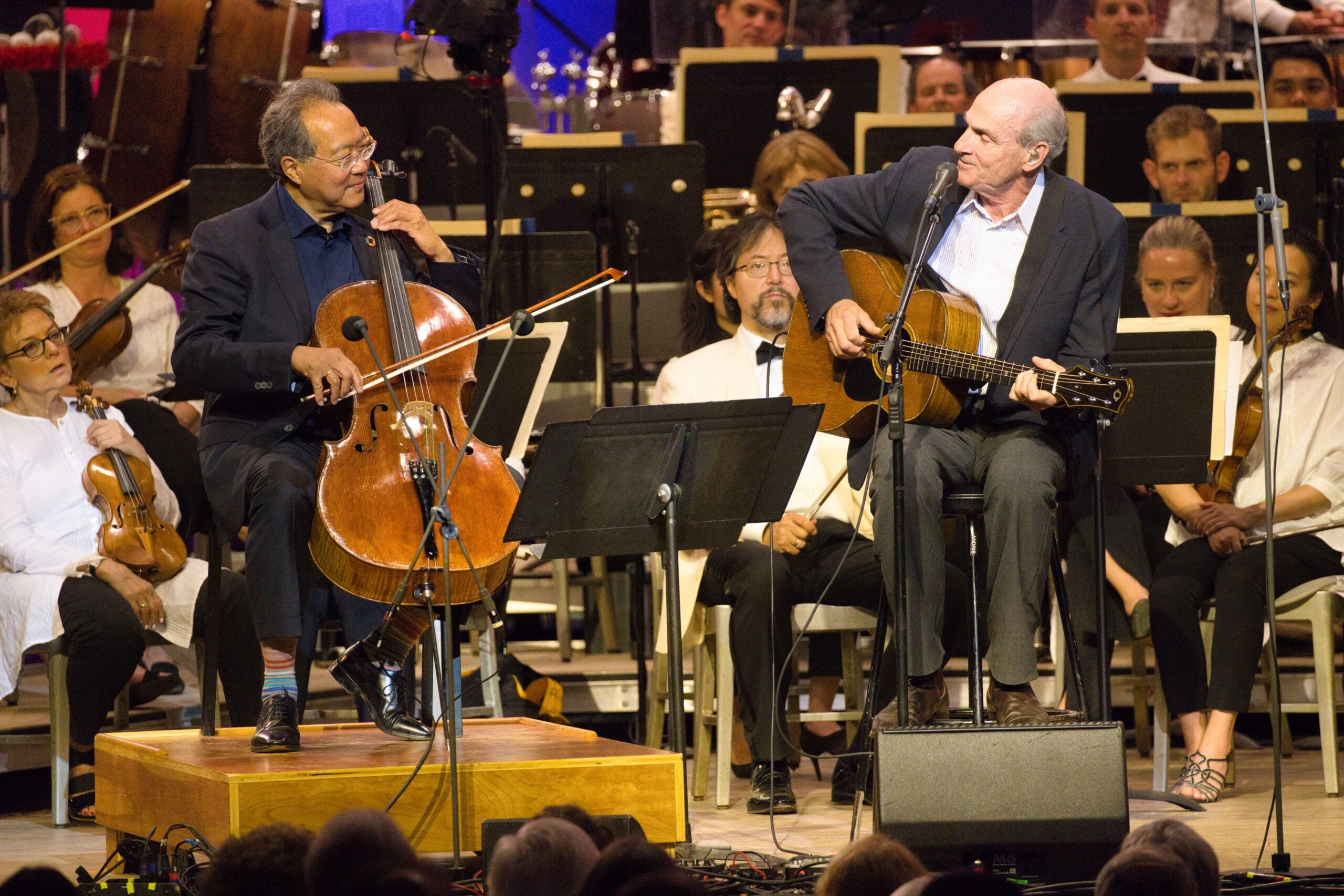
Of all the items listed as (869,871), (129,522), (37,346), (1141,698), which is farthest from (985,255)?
(37,346)

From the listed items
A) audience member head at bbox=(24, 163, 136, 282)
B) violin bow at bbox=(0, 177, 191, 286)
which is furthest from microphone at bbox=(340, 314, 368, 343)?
audience member head at bbox=(24, 163, 136, 282)

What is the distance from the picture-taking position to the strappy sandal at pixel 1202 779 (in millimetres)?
4395

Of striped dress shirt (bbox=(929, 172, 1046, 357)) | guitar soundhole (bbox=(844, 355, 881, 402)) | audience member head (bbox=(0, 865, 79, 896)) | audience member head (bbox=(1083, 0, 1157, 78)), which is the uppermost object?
audience member head (bbox=(1083, 0, 1157, 78))

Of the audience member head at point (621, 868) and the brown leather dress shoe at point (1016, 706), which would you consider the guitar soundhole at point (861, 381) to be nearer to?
the brown leather dress shoe at point (1016, 706)

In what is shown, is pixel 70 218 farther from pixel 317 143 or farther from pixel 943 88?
pixel 943 88

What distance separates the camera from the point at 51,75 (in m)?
6.55

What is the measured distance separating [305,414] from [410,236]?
462 millimetres

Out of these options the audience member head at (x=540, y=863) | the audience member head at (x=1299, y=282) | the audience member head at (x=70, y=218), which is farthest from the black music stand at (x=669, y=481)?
the audience member head at (x=70, y=218)

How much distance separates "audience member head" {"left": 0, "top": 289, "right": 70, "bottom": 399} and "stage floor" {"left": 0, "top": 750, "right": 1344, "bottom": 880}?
1.16m

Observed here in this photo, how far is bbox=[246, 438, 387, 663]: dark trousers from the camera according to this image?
3.62 meters

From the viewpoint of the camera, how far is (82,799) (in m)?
4.45

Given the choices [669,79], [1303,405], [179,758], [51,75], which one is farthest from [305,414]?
[669,79]

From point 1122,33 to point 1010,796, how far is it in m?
4.52

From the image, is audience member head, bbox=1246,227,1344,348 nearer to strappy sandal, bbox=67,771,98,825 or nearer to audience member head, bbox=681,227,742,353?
audience member head, bbox=681,227,742,353
